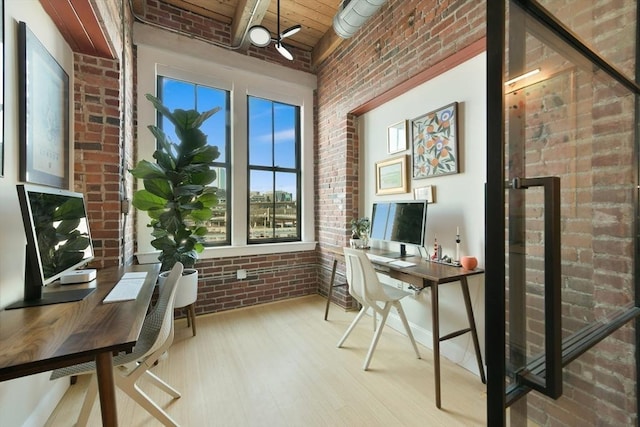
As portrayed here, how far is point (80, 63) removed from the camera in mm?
2189

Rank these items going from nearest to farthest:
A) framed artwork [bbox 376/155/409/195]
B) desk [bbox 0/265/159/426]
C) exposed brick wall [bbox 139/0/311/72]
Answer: desk [bbox 0/265/159/426], framed artwork [bbox 376/155/409/195], exposed brick wall [bbox 139/0/311/72]

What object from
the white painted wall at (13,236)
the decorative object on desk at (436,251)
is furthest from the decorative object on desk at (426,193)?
the white painted wall at (13,236)

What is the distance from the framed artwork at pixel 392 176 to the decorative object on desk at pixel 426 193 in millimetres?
134

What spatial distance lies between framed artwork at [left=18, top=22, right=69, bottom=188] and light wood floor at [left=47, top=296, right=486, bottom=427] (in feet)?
4.97

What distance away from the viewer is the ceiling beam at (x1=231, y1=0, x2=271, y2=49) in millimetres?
2721

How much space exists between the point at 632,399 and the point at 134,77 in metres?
4.50

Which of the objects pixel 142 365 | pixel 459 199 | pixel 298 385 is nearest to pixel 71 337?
pixel 142 365

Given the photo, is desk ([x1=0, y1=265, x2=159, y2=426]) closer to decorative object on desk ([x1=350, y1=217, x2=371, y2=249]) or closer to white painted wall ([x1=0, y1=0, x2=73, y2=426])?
white painted wall ([x1=0, y1=0, x2=73, y2=426])

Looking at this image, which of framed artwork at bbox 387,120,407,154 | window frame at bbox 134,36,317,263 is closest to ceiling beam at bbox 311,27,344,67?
window frame at bbox 134,36,317,263

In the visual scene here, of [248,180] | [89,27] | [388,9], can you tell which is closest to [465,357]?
[248,180]

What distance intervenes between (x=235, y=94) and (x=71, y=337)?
3.23m

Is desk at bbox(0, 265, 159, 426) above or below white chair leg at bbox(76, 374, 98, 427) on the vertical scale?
above

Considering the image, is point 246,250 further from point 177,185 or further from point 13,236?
point 13,236

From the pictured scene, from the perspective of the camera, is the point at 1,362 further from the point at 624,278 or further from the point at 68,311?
the point at 624,278
